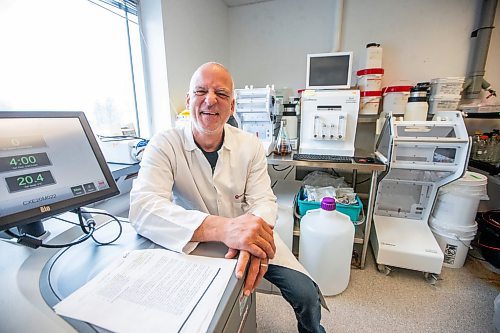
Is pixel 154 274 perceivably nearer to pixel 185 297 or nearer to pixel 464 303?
pixel 185 297

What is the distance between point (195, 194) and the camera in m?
1.05

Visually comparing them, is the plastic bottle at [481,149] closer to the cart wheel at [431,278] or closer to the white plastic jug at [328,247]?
the cart wheel at [431,278]

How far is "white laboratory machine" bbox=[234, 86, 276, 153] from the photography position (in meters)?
1.78

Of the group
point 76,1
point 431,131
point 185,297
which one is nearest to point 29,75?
point 76,1

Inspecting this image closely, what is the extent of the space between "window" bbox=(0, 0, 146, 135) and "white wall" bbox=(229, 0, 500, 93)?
1304mm

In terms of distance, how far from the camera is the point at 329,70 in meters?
2.03

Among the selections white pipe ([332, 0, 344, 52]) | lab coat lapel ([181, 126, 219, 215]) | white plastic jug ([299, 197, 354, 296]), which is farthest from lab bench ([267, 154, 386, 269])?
white pipe ([332, 0, 344, 52])

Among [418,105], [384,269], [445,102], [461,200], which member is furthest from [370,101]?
[384,269]

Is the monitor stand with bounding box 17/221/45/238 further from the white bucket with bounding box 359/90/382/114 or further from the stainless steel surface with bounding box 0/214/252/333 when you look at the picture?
the white bucket with bounding box 359/90/382/114

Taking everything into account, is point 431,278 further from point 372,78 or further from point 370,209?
point 372,78

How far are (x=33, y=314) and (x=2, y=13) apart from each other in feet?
4.57

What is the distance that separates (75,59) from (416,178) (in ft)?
7.85

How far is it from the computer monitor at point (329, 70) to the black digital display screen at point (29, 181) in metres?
1.96

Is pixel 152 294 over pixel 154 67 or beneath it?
beneath
